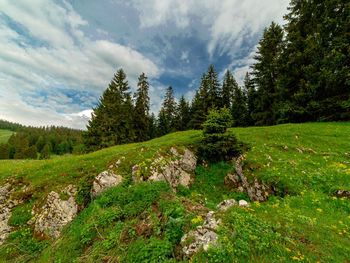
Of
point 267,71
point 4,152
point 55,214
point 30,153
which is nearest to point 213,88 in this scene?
point 267,71

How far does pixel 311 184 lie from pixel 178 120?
48660 mm

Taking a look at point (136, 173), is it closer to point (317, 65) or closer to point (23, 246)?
point (23, 246)

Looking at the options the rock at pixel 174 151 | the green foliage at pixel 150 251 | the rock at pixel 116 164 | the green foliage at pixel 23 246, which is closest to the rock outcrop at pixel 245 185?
the rock at pixel 174 151

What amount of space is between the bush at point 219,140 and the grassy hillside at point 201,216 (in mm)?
1013

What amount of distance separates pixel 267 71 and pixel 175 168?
30.7m

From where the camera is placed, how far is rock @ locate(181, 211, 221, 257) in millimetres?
5934

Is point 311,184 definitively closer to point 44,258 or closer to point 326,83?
point 44,258

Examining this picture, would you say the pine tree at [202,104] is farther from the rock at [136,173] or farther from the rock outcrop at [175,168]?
the rock at [136,173]

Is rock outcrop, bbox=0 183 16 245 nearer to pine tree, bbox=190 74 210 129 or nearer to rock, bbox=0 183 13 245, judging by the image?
rock, bbox=0 183 13 245

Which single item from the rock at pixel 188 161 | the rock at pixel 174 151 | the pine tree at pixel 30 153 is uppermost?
the pine tree at pixel 30 153

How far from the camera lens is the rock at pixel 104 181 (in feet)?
40.1

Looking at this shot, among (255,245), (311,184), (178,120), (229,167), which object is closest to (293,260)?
(255,245)

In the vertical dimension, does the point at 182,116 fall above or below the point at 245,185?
above

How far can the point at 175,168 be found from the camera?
15344 millimetres
